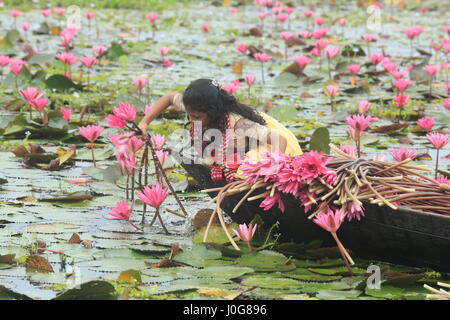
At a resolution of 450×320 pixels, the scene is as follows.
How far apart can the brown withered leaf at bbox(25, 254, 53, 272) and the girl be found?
0.96 m

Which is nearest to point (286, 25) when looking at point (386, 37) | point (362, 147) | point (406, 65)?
point (386, 37)

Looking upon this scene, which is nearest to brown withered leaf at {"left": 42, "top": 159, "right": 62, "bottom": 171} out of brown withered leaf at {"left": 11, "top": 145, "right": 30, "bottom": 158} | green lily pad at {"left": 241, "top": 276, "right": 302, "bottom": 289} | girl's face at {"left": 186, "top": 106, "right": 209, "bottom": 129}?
brown withered leaf at {"left": 11, "top": 145, "right": 30, "bottom": 158}

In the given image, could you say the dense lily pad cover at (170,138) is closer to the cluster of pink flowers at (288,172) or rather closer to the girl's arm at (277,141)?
the cluster of pink flowers at (288,172)

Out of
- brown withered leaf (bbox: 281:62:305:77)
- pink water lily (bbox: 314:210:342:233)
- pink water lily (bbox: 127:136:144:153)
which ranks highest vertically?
pink water lily (bbox: 127:136:144:153)

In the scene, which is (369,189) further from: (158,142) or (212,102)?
(158,142)

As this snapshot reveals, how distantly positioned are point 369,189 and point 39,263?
132 cm

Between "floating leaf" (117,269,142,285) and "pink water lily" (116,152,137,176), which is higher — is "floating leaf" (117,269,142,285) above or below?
below

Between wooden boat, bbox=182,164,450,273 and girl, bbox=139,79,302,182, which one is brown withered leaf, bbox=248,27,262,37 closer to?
girl, bbox=139,79,302,182

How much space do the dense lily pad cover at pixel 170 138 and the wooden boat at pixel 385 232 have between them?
56mm

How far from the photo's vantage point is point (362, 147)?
5711 millimetres

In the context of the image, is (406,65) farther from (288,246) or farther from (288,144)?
(288,246)

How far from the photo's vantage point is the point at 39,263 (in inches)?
129

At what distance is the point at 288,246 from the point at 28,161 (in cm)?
202

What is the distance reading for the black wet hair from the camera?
396 cm
